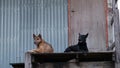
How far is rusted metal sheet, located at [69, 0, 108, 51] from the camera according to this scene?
11.3 metres

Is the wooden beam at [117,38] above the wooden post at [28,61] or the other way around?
above

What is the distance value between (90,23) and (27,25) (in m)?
2.13

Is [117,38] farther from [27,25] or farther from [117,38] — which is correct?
[27,25]

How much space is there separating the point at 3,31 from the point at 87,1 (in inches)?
119

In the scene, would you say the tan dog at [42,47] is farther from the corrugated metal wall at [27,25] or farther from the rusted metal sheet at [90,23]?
the rusted metal sheet at [90,23]

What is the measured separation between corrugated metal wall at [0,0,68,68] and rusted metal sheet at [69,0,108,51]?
0.92ft

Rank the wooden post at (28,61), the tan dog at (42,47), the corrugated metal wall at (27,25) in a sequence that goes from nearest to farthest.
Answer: the wooden post at (28,61) → the tan dog at (42,47) → the corrugated metal wall at (27,25)

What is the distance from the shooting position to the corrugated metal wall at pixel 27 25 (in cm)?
1133

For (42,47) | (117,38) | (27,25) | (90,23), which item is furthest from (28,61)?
(90,23)

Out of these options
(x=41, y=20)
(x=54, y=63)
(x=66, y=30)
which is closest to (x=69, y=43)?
(x=66, y=30)

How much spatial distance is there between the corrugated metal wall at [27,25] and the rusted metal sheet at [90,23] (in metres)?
0.28

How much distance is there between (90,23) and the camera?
37.4ft

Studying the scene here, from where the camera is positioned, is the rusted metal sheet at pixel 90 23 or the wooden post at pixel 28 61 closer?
the wooden post at pixel 28 61

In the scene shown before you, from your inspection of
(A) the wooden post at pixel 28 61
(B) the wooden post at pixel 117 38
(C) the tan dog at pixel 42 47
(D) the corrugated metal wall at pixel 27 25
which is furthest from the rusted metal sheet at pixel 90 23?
(A) the wooden post at pixel 28 61
